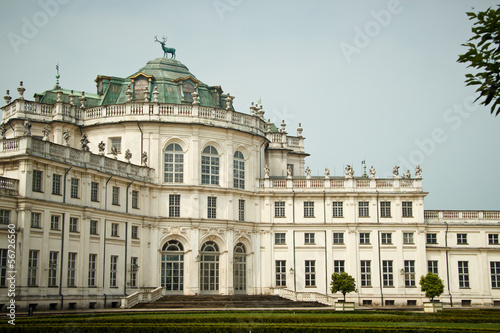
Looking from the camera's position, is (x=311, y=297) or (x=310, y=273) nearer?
(x=311, y=297)

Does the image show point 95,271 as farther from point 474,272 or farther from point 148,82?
point 474,272

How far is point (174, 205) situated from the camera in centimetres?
5578

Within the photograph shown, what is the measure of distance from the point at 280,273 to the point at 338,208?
26.0 ft

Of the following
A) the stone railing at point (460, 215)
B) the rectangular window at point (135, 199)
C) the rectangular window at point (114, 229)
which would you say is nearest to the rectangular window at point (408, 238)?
the stone railing at point (460, 215)

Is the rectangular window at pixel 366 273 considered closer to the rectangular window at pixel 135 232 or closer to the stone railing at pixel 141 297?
the stone railing at pixel 141 297

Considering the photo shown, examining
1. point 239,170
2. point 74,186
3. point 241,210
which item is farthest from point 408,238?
point 74,186

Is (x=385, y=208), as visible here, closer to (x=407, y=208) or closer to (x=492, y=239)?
(x=407, y=208)

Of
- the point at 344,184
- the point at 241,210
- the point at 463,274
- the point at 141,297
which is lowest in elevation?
the point at 141,297

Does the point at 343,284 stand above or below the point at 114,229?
below

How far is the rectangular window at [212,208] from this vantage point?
56.9 metres

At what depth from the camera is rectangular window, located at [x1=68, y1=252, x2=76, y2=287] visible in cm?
4443

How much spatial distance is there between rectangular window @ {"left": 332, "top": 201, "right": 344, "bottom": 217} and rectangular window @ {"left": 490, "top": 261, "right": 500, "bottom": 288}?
14308 mm

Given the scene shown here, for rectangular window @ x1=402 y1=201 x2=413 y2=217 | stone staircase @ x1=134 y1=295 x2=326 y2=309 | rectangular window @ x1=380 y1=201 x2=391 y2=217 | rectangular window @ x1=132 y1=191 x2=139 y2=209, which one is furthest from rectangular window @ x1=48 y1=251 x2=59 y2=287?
rectangular window @ x1=402 y1=201 x2=413 y2=217

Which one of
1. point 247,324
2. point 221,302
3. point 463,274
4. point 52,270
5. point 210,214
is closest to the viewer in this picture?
point 247,324
